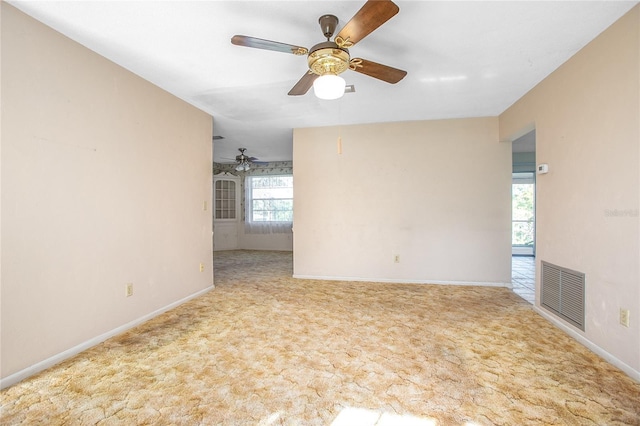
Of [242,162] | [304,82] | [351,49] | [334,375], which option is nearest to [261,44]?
[304,82]

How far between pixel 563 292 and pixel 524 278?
7.50ft

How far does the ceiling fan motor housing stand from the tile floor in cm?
345

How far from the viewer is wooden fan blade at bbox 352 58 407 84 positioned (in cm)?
211

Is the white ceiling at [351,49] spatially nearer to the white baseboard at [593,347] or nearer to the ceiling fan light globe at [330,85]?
the ceiling fan light globe at [330,85]

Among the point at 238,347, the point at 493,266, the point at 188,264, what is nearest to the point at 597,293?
the point at 493,266

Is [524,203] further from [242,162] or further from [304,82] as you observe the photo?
[304,82]

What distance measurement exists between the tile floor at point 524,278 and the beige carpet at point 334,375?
69 cm

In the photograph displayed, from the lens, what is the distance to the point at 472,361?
2.13 metres

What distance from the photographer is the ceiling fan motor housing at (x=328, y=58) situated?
1901 millimetres

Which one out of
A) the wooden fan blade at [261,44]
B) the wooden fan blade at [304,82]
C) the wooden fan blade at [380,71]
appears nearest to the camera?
the wooden fan blade at [261,44]

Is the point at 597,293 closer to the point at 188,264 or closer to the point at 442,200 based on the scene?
the point at 442,200

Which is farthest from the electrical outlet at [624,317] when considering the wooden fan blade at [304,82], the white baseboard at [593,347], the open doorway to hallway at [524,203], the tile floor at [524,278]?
the open doorway to hallway at [524,203]

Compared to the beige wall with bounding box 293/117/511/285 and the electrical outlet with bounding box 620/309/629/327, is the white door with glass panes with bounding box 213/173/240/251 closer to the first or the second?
the beige wall with bounding box 293/117/511/285

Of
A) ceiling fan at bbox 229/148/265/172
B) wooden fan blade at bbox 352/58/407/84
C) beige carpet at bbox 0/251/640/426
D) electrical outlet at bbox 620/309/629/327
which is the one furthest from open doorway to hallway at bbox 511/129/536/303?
ceiling fan at bbox 229/148/265/172
